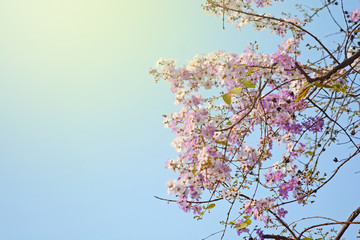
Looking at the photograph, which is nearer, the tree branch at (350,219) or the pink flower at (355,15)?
the tree branch at (350,219)

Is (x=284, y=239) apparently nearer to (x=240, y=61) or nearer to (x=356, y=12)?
(x=240, y=61)

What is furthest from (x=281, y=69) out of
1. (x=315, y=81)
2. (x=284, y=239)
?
(x=284, y=239)

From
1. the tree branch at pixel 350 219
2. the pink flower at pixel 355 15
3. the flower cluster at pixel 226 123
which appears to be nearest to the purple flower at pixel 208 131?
the flower cluster at pixel 226 123

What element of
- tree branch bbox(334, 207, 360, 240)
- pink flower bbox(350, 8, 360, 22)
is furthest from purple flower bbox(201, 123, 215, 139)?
pink flower bbox(350, 8, 360, 22)

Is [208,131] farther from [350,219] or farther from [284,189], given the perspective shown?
[350,219]

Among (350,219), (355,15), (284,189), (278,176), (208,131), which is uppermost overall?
(355,15)

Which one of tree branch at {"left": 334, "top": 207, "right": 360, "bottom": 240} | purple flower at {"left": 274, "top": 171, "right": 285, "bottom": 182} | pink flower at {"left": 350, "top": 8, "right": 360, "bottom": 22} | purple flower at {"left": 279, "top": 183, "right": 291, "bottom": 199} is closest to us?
tree branch at {"left": 334, "top": 207, "right": 360, "bottom": 240}

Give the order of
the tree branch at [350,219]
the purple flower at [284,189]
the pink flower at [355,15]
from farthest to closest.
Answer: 1. the pink flower at [355,15]
2. the purple flower at [284,189]
3. the tree branch at [350,219]

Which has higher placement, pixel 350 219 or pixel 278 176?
pixel 278 176

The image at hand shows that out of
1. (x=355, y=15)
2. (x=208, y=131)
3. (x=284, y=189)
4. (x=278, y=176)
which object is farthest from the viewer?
(x=355, y=15)

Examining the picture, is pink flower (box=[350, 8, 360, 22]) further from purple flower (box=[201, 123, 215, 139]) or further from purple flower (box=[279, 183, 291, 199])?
purple flower (box=[201, 123, 215, 139])

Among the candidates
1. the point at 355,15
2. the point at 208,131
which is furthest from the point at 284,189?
the point at 355,15

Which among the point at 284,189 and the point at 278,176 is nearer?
the point at 284,189

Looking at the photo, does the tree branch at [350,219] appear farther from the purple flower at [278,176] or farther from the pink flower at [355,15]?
the pink flower at [355,15]
